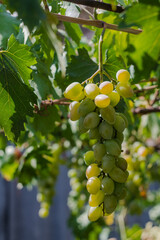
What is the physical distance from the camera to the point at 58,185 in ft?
13.7

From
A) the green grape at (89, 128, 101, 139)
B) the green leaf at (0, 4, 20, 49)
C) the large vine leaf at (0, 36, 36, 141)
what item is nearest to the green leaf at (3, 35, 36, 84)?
the large vine leaf at (0, 36, 36, 141)

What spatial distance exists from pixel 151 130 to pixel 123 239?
53 centimetres

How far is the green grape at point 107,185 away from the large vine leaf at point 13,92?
0.74 ft

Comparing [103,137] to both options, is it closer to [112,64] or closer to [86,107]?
[86,107]

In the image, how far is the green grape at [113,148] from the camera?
544mm

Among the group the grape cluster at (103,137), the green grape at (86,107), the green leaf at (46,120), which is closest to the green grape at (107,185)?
the grape cluster at (103,137)

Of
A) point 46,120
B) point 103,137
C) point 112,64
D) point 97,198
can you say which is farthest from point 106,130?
point 46,120

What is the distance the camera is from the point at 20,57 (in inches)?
26.9

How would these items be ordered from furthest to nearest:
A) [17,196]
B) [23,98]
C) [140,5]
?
1. [17,196]
2. [23,98]
3. [140,5]

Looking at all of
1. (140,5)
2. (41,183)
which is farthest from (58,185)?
(140,5)

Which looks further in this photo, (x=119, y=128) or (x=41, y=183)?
(x=41, y=183)

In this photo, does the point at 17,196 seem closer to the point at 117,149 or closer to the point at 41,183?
the point at 41,183

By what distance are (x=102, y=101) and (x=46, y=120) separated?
1.38 ft

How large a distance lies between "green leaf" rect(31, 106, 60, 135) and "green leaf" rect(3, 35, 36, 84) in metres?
0.22
